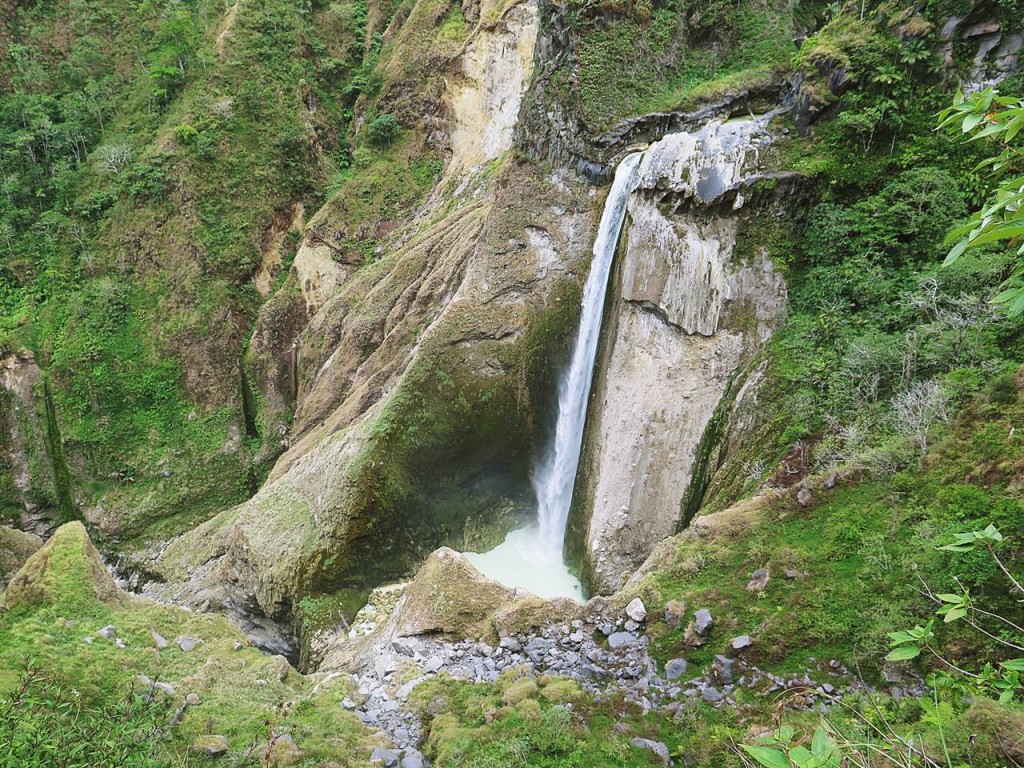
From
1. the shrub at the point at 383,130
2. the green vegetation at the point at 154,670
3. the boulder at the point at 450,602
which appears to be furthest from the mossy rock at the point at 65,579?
the shrub at the point at 383,130

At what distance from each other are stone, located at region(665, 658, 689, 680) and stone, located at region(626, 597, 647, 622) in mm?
675

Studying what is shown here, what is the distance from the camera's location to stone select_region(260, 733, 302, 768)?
584 cm

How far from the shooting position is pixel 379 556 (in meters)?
13.1

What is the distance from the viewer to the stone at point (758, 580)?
22.7 feet

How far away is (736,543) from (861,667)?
2.06 m

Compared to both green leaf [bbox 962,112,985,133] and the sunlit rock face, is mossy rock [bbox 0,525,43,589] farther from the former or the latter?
green leaf [bbox 962,112,985,133]

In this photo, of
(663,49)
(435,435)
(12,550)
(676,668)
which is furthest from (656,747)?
(12,550)

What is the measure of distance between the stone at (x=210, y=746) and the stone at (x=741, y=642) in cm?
555

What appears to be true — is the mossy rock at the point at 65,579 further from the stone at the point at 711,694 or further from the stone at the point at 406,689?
the stone at the point at 711,694

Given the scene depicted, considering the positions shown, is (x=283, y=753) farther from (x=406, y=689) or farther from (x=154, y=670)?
(x=154, y=670)

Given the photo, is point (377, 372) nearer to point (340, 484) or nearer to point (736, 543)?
point (340, 484)

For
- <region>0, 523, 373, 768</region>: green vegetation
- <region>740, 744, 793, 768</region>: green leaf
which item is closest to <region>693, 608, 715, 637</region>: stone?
<region>0, 523, 373, 768</region>: green vegetation

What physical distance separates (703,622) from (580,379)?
726cm

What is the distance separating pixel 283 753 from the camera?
5.95 meters
